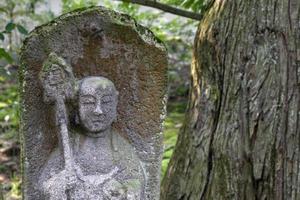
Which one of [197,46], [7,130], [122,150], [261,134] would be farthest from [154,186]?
[7,130]

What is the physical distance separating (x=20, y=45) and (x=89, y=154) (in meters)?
2.96

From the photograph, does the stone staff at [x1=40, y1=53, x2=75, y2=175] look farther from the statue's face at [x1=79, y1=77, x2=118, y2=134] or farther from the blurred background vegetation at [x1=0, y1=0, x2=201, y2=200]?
the blurred background vegetation at [x1=0, y1=0, x2=201, y2=200]

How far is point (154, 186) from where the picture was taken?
9.20 ft

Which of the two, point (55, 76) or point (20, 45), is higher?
point (20, 45)

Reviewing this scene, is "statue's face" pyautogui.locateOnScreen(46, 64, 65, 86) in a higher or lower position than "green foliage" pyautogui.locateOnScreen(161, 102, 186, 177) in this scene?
higher

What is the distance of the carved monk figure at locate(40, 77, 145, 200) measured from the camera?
102 inches

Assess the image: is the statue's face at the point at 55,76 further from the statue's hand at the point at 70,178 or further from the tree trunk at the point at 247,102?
the tree trunk at the point at 247,102

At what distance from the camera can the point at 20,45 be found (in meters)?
5.44

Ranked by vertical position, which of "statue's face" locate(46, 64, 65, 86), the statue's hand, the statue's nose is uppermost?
"statue's face" locate(46, 64, 65, 86)

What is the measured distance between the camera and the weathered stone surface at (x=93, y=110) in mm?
2570

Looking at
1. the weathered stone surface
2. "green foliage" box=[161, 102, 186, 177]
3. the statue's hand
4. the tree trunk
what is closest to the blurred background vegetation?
"green foliage" box=[161, 102, 186, 177]

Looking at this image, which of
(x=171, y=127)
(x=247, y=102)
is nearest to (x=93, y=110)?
(x=247, y=102)

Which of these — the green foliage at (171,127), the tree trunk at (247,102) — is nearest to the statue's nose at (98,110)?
the tree trunk at (247,102)

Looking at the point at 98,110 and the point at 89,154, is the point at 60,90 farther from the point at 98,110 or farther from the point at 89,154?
the point at 89,154
